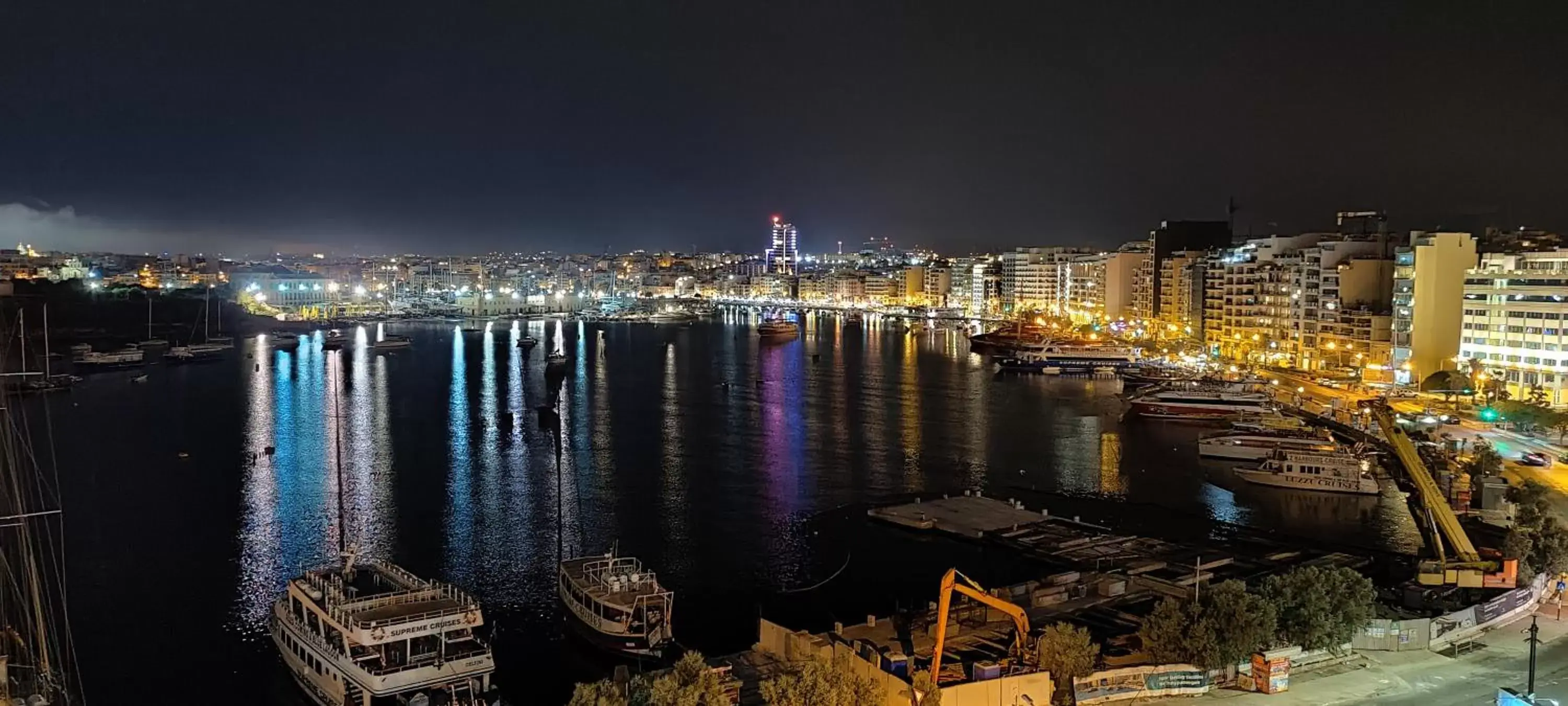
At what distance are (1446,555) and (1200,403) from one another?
37.3ft

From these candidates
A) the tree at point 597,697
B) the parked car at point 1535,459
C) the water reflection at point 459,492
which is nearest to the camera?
the tree at point 597,697

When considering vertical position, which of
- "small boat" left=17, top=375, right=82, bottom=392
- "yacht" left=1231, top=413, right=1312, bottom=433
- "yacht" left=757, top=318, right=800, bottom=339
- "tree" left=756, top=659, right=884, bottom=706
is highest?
"yacht" left=757, top=318, right=800, bottom=339

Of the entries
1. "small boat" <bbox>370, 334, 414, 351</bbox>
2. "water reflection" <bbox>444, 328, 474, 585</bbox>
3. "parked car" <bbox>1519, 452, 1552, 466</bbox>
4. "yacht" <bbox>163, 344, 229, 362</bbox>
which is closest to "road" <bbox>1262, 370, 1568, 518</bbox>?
"parked car" <bbox>1519, 452, 1552, 466</bbox>

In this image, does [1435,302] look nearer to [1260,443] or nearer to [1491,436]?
[1491,436]

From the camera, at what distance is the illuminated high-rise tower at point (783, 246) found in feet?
377

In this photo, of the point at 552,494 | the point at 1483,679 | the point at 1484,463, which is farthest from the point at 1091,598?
the point at 552,494

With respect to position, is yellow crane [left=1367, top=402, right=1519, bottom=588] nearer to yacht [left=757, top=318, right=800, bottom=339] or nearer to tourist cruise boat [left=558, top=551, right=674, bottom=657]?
tourist cruise boat [left=558, top=551, right=674, bottom=657]

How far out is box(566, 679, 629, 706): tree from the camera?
498 centimetres

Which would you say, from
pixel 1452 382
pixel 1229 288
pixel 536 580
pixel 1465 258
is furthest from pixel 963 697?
pixel 1229 288

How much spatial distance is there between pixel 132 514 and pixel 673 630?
814 cm

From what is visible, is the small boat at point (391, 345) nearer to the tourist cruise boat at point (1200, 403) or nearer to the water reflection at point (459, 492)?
the water reflection at point (459, 492)

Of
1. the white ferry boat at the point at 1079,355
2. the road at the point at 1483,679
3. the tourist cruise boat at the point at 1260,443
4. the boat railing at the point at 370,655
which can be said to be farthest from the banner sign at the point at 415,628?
the white ferry boat at the point at 1079,355

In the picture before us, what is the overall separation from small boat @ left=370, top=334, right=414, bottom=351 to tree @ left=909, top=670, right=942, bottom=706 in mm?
34867

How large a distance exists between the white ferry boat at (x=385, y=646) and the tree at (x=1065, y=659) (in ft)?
11.9
